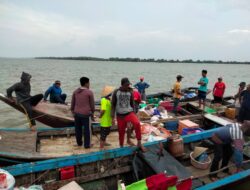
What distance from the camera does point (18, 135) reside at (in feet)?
20.1

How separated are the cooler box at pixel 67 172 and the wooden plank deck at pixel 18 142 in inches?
47.3

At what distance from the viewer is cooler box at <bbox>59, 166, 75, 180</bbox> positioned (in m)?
4.52

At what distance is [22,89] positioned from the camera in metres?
6.50

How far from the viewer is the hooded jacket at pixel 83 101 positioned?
Result: 5.30 metres

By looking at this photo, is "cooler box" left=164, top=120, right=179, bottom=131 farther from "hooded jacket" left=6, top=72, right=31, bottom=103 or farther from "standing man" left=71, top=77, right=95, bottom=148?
"hooded jacket" left=6, top=72, right=31, bottom=103

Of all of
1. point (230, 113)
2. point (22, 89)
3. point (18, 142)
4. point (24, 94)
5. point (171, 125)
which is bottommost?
point (171, 125)

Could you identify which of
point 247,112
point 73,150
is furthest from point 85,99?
point 247,112

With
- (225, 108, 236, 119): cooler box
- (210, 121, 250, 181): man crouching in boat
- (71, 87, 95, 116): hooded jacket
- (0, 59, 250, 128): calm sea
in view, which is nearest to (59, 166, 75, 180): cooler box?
(71, 87, 95, 116): hooded jacket

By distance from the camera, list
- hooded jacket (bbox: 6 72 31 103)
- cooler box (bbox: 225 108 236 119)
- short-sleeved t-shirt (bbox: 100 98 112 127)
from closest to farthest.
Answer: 1. short-sleeved t-shirt (bbox: 100 98 112 127)
2. hooded jacket (bbox: 6 72 31 103)
3. cooler box (bbox: 225 108 236 119)

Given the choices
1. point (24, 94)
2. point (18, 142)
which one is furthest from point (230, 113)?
point (18, 142)

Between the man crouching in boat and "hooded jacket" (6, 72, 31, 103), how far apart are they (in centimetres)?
490

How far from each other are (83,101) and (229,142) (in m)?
3.16

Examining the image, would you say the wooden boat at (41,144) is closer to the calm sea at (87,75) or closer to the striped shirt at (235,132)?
the striped shirt at (235,132)

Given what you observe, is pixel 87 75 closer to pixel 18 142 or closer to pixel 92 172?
pixel 18 142
